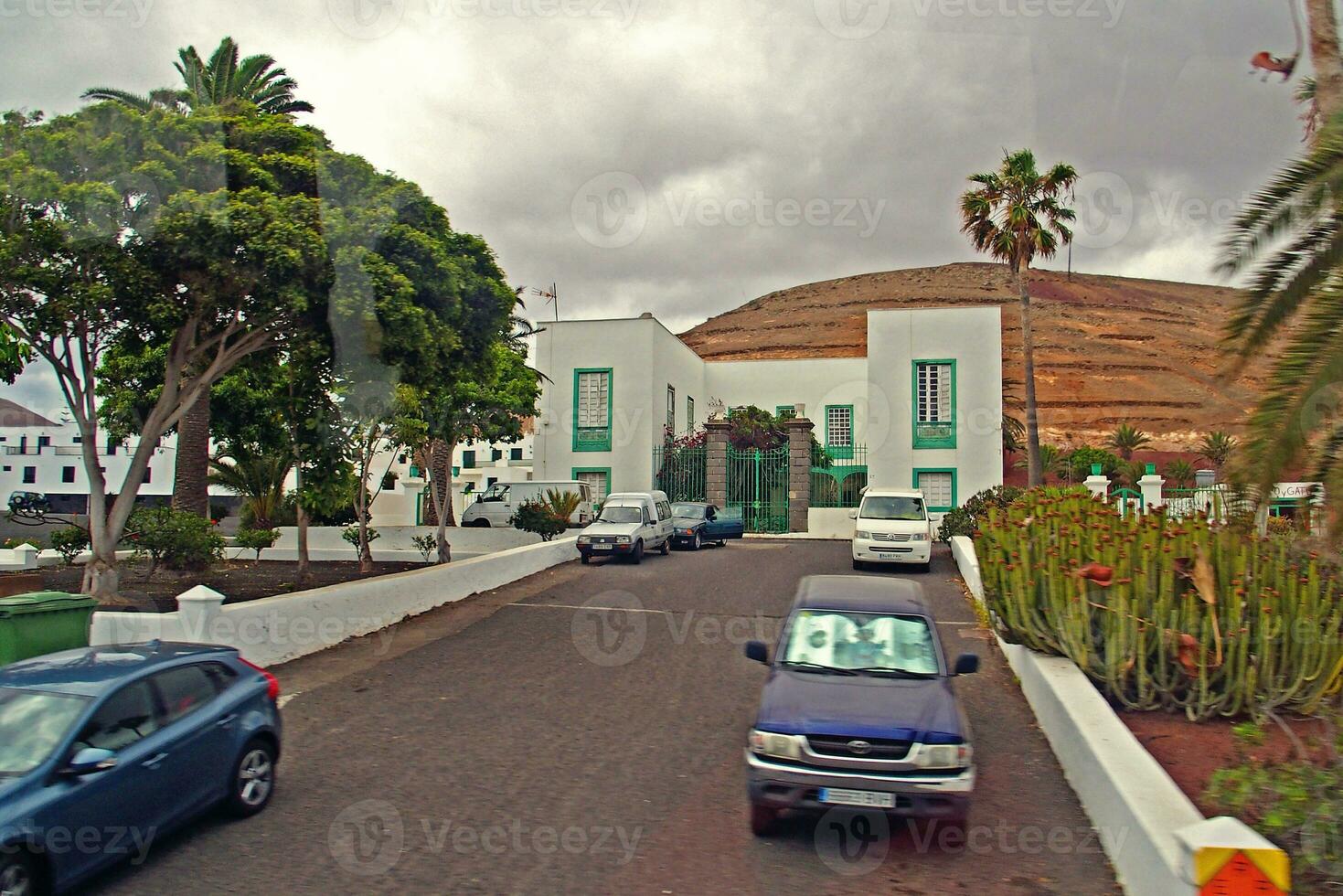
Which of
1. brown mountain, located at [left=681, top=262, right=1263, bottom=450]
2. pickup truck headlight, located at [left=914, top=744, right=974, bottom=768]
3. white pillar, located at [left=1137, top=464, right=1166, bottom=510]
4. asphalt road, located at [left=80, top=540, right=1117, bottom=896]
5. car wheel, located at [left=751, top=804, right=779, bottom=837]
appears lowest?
asphalt road, located at [left=80, top=540, right=1117, bottom=896]

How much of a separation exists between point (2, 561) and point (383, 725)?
16.7 m

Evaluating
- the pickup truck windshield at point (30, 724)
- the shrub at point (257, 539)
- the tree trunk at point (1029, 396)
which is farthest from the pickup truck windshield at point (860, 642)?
the tree trunk at point (1029, 396)

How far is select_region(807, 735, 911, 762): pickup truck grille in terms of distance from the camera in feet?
19.7

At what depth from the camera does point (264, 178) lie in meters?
12.9

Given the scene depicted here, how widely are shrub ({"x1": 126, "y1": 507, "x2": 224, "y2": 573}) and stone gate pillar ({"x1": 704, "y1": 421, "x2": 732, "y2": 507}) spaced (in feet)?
64.0

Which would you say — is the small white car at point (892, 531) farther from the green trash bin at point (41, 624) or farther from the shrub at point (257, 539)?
the green trash bin at point (41, 624)

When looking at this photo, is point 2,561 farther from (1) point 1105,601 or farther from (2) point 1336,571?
(2) point 1336,571

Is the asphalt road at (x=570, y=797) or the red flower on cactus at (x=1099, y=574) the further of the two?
the red flower on cactus at (x=1099, y=574)

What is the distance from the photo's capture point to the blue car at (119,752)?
502 centimetres

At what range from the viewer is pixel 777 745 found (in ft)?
20.0

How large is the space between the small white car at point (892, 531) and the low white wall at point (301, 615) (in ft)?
27.1

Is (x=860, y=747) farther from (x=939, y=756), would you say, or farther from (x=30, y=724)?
(x=30, y=724)

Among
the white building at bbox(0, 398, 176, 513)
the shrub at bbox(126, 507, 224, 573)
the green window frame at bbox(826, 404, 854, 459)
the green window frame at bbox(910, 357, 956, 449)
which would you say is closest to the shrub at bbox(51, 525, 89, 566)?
the shrub at bbox(126, 507, 224, 573)

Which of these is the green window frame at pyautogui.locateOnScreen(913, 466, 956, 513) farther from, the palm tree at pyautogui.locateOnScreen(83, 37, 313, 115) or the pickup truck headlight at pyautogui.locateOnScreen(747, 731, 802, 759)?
the pickup truck headlight at pyautogui.locateOnScreen(747, 731, 802, 759)
